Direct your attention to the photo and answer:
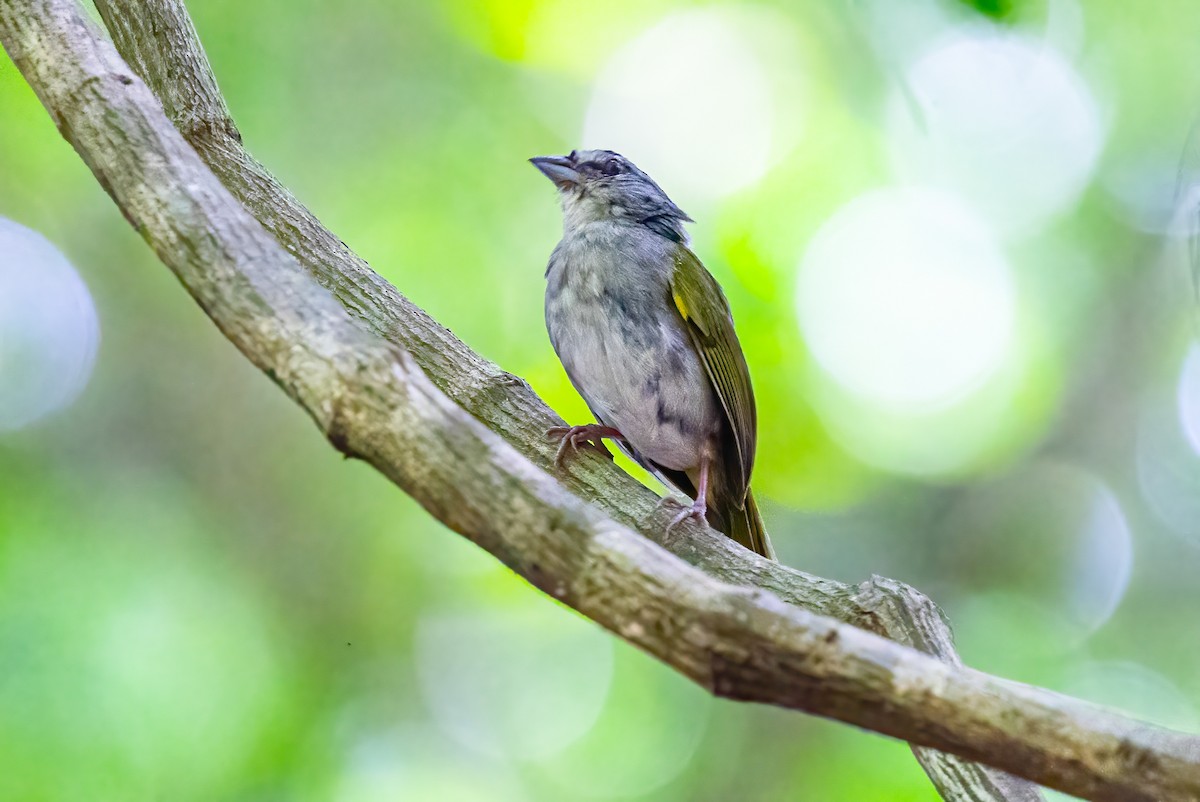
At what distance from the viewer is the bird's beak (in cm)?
473

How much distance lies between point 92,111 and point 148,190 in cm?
40

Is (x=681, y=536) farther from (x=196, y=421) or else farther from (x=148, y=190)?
(x=196, y=421)

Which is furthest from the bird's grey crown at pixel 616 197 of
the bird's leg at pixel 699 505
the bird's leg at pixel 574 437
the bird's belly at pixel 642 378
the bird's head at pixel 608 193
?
the bird's leg at pixel 574 437

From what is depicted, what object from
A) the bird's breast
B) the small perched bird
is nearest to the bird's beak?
the small perched bird

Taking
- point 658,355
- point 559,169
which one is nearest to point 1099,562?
point 658,355

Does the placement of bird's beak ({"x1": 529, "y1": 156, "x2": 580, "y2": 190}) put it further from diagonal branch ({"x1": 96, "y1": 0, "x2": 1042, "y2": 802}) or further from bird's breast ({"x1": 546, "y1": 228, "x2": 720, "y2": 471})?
diagonal branch ({"x1": 96, "y1": 0, "x2": 1042, "y2": 802})

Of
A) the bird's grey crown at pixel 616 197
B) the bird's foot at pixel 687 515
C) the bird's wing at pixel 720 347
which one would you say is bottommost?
the bird's foot at pixel 687 515

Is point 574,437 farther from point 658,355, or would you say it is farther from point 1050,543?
point 1050,543

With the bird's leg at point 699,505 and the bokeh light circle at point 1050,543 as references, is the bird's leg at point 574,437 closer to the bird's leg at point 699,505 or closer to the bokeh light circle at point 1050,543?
the bird's leg at point 699,505

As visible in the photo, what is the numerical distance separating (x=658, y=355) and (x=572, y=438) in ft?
1.96

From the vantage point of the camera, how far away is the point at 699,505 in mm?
3863

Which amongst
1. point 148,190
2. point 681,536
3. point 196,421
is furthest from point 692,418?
point 196,421

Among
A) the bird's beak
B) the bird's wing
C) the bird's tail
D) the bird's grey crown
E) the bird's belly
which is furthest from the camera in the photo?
the bird's beak

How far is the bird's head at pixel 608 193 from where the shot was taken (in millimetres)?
4492
